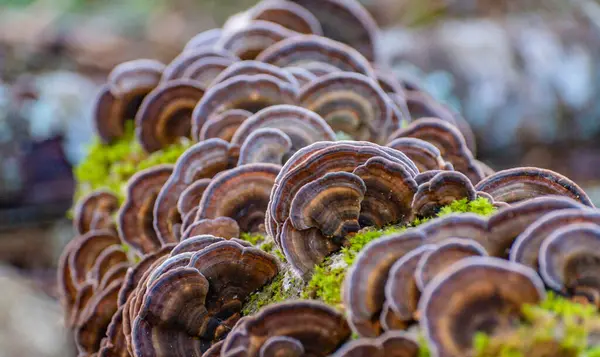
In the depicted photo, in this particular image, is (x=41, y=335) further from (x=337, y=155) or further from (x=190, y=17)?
(x=190, y=17)

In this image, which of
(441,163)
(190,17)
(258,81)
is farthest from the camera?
(190,17)

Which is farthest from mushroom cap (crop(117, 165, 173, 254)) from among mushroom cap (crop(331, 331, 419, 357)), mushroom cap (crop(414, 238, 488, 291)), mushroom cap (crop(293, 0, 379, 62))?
mushroom cap (crop(293, 0, 379, 62))

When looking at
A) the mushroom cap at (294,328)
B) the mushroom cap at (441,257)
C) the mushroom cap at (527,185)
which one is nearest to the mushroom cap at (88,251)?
the mushroom cap at (294,328)

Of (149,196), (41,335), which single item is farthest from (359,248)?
(41,335)

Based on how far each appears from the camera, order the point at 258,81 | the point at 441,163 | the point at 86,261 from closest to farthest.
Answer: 1. the point at 441,163
2. the point at 258,81
3. the point at 86,261

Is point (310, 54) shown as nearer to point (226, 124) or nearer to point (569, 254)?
point (226, 124)

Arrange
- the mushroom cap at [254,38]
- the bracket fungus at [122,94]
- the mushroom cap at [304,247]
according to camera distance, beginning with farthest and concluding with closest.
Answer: the bracket fungus at [122,94] → the mushroom cap at [254,38] → the mushroom cap at [304,247]

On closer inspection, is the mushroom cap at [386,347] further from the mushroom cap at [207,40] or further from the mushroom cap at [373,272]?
the mushroom cap at [207,40]

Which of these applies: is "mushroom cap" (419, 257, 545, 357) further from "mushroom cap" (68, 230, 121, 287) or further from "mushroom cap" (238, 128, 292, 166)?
"mushroom cap" (68, 230, 121, 287)
